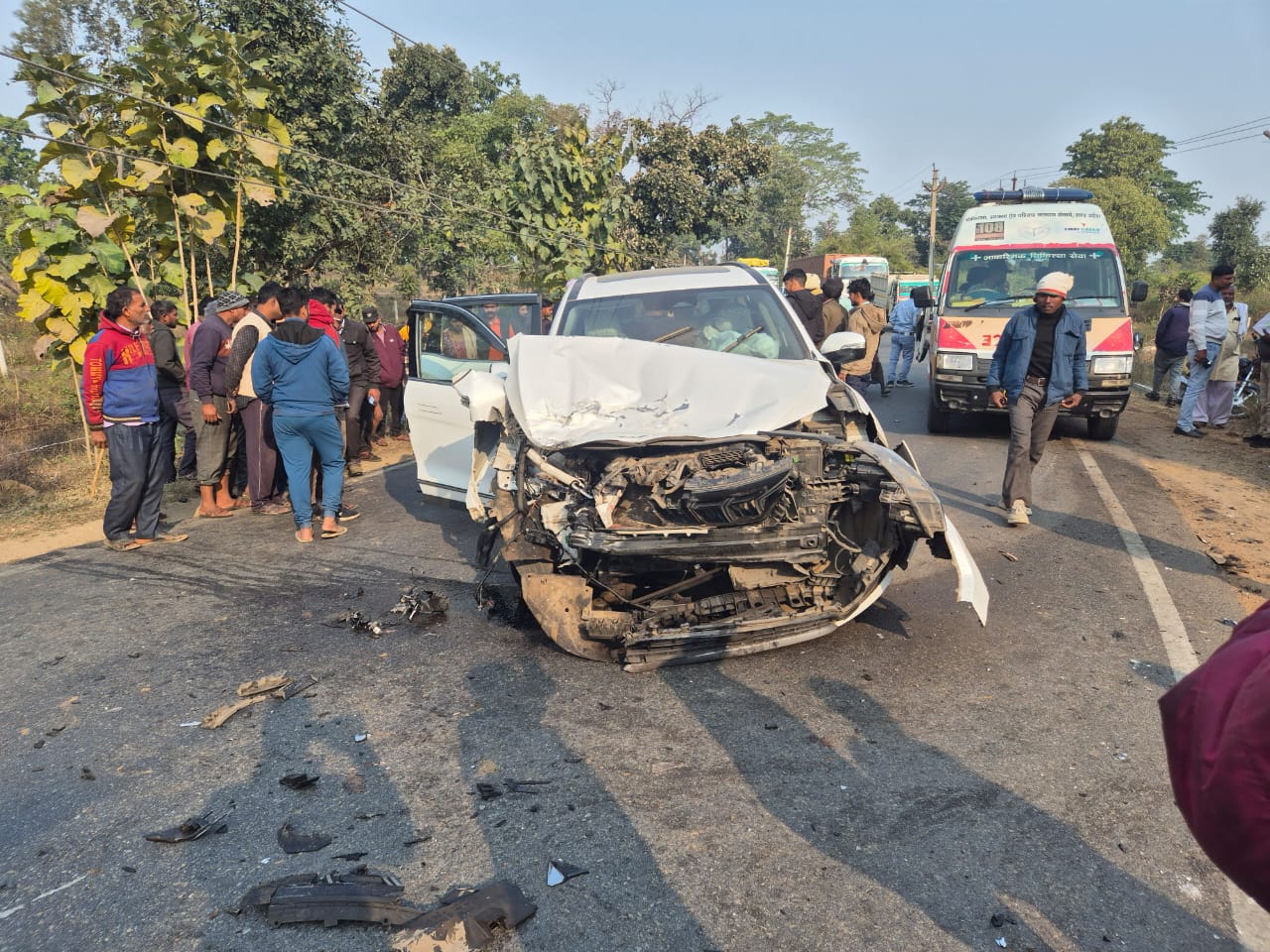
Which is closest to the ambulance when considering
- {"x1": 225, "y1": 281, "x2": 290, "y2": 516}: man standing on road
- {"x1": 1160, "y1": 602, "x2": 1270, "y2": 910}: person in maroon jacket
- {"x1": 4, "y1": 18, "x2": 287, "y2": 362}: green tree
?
{"x1": 225, "y1": 281, "x2": 290, "y2": 516}: man standing on road

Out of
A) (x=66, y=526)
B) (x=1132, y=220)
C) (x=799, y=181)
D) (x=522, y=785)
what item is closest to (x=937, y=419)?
(x=522, y=785)

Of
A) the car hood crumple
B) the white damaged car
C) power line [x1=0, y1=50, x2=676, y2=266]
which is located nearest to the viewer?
the white damaged car

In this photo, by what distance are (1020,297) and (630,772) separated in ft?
29.5

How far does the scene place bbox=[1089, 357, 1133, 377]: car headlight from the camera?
9539 millimetres

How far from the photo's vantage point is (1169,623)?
4852 mm

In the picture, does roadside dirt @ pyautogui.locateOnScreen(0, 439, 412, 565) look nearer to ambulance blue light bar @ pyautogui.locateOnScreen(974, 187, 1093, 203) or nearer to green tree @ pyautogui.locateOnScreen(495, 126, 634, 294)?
green tree @ pyautogui.locateOnScreen(495, 126, 634, 294)

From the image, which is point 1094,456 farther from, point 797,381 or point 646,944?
point 646,944

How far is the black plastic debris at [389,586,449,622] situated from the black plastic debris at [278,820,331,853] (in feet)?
6.98

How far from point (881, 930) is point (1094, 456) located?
27.8ft

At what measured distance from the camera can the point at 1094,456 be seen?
31.8ft

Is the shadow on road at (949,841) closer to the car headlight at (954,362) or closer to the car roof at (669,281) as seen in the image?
the car roof at (669,281)

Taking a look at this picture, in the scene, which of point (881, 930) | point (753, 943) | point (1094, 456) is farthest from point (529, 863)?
point (1094, 456)

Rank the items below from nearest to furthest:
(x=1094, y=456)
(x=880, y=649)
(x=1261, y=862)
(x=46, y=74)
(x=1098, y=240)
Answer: (x=1261, y=862) < (x=880, y=649) < (x=46, y=74) < (x=1094, y=456) < (x=1098, y=240)

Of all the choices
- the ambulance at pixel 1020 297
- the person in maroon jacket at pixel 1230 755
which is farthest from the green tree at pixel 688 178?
the person in maroon jacket at pixel 1230 755
